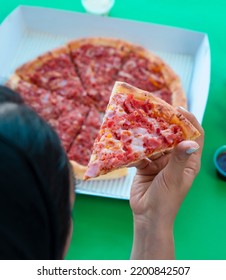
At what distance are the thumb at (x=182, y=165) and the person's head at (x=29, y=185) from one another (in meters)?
0.47

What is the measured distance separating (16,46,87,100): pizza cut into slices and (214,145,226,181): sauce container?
0.76 metres

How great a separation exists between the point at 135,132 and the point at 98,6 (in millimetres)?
1316

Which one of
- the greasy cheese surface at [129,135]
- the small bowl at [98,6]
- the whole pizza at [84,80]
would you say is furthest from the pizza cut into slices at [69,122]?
the greasy cheese surface at [129,135]

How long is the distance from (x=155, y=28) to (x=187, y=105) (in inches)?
18.9

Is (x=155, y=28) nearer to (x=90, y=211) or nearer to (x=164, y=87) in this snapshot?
(x=164, y=87)

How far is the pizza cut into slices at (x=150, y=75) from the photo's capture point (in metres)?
2.32

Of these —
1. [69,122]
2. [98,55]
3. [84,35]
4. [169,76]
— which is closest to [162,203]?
[69,122]

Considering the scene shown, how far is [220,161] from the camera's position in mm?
1983

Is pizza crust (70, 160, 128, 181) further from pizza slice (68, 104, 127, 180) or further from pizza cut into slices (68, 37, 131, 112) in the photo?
pizza cut into slices (68, 37, 131, 112)

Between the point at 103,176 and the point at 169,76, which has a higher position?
the point at 169,76

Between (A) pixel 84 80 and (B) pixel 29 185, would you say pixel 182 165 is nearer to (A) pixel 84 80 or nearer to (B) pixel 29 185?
(B) pixel 29 185

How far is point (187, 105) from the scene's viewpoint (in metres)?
2.27

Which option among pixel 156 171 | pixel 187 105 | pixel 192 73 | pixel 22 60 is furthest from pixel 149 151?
pixel 22 60

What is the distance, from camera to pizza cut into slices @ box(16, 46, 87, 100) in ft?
7.81
